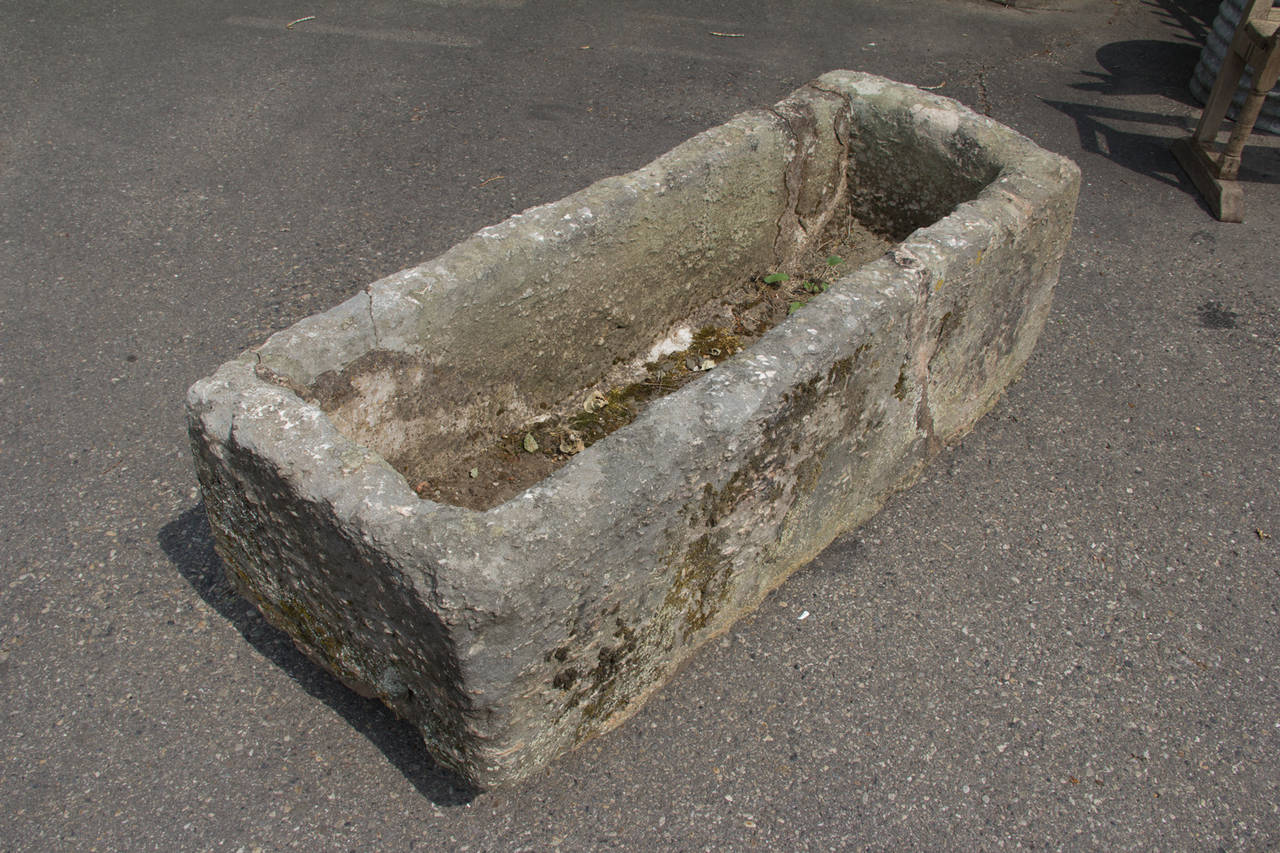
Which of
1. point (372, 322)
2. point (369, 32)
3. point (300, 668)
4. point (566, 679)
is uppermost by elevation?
point (372, 322)

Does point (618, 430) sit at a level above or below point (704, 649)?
above

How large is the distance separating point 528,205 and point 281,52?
7.81 feet

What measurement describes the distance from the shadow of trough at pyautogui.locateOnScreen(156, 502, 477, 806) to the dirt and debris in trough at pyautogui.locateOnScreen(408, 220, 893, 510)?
1.96ft

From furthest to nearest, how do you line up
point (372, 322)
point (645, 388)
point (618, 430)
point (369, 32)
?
point (369, 32), point (645, 388), point (372, 322), point (618, 430)

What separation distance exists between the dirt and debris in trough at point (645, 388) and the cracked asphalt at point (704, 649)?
0.72 meters

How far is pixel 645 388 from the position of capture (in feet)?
11.7

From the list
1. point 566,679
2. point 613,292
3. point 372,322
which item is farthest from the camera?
point 613,292

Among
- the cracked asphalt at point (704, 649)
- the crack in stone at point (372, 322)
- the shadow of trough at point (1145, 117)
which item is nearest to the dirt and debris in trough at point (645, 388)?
the crack in stone at point (372, 322)

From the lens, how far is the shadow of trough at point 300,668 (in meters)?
2.56

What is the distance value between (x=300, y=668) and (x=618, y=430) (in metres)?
1.16

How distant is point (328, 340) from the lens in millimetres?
2629

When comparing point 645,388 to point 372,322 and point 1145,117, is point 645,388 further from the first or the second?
point 1145,117

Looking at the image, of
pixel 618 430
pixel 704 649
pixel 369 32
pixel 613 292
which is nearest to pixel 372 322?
pixel 618 430

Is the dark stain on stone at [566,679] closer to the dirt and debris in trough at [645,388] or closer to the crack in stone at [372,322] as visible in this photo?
the dirt and debris in trough at [645,388]
